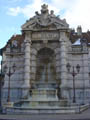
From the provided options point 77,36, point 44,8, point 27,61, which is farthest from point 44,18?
point 77,36

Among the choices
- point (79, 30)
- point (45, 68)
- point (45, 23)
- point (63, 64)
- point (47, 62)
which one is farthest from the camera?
point (79, 30)

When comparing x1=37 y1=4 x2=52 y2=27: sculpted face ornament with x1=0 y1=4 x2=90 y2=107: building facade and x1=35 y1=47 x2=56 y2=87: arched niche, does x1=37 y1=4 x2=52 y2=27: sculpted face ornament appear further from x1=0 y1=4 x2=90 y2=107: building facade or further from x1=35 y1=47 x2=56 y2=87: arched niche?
x1=35 y1=47 x2=56 y2=87: arched niche

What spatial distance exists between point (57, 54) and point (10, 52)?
6388mm

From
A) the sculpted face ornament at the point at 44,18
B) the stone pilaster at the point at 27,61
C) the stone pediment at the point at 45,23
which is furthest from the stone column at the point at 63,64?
the stone pilaster at the point at 27,61

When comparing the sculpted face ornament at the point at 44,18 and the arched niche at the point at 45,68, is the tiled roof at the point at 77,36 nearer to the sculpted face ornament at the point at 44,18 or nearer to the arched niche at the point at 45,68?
the sculpted face ornament at the point at 44,18

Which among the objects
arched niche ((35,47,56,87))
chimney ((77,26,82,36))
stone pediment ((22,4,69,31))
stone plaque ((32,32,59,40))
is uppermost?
chimney ((77,26,82,36))

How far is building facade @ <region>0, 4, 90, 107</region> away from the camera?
24562 millimetres

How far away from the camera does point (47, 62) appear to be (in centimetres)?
2614

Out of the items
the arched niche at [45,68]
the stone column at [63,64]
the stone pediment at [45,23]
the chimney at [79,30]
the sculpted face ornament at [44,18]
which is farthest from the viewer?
the chimney at [79,30]

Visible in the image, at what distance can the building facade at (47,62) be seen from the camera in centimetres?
2456

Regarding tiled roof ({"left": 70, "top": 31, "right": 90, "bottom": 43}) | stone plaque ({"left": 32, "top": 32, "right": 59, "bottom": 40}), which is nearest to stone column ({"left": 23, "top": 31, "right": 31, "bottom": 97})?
stone plaque ({"left": 32, "top": 32, "right": 59, "bottom": 40})

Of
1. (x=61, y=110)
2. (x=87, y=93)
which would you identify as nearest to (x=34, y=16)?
(x=87, y=93)

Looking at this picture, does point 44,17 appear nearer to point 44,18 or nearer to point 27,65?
point 44,18

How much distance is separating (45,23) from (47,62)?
5.10 metres
